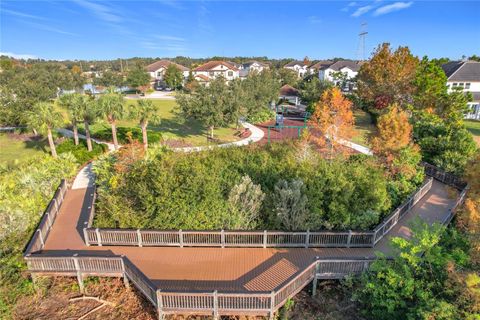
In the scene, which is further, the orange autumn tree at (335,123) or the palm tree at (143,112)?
the palm tree at (143,112)

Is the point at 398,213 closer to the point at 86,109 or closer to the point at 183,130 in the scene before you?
the point at 86,109

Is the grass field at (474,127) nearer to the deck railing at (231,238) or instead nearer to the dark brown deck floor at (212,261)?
the dark brown deck floor at (212,261)

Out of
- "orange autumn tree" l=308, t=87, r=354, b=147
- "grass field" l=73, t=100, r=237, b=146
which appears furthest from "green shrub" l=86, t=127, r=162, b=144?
"orange autumn tree" l=308, t=87, r=354, b=147

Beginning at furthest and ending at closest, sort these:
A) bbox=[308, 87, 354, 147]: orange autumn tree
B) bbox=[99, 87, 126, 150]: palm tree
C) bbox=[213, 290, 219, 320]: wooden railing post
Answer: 1. bbox=[308, 87, 354, 147]: orange autumn tree
2. bbox=[99, 87, 126, 150]: palm tree
3. bbox=[213, 290, 219, 320]: wooden railing post

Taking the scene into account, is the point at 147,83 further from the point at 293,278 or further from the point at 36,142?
the point at 293,278

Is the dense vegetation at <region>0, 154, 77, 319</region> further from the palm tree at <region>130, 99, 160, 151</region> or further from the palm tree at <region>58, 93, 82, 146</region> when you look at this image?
the palm tree at <region>130, 99, 160, 151</region>

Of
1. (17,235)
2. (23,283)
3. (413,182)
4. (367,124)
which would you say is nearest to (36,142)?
(17,235)

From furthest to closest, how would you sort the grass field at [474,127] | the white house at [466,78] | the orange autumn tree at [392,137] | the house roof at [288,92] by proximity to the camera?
1. the house roof at [288,92]
2. the white house at [466,78]
3. the grass field at [474,127]
4. the orange autumn tree at [392,137]

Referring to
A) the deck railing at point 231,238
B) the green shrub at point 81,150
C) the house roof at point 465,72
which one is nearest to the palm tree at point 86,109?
the green shrub at point 81,150
